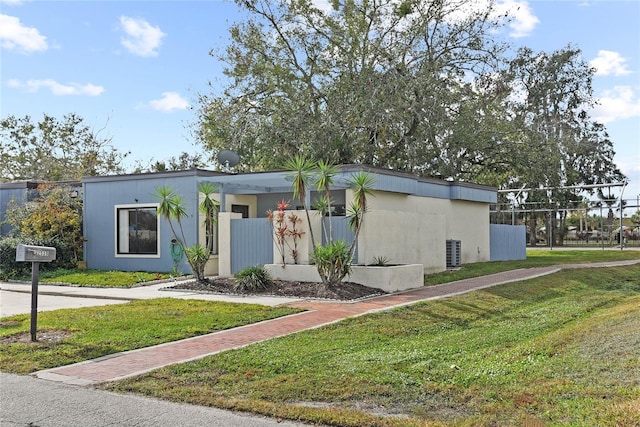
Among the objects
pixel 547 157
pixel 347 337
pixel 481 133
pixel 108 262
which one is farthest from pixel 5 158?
pixel 347 337

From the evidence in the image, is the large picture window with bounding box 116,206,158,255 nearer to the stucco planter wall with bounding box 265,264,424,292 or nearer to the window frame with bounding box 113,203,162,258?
the window frame with bounding box 113,203,162,258

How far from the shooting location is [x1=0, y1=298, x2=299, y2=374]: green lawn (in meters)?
8.11

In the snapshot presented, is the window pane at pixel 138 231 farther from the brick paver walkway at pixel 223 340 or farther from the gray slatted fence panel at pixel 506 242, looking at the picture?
the gray slatted fence panel at pixel 506 242

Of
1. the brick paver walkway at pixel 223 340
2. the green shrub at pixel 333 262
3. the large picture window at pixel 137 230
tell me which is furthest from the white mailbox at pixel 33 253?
the large picture window at pixel 137 230

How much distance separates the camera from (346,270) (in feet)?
47.1

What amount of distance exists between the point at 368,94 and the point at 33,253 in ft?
57.6

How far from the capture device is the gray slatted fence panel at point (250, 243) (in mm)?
17391

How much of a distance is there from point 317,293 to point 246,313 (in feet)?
9.72

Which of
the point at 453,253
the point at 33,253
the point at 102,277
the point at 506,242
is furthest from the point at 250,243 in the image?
the point at 506,242

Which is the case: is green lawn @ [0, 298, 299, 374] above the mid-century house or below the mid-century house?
→ below

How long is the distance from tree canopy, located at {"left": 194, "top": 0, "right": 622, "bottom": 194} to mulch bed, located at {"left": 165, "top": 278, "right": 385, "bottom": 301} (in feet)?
A: 34.5

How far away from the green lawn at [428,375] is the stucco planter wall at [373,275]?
3.85m

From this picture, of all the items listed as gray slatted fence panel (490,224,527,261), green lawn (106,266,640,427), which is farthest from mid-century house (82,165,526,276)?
green lawn (106,266,640,427)

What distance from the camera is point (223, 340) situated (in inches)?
360
